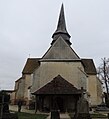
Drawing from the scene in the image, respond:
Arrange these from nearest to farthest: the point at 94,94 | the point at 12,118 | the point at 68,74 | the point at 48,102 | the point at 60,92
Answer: the point at 12,118 → the point at 60,92 → the point at 48,102 → the point at 68,74 → the point at 94,94

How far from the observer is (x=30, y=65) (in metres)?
46.8

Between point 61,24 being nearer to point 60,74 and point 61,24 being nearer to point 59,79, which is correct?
point 60,74

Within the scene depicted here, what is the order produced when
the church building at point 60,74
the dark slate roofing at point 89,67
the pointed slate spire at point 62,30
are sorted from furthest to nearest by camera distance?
the dark slate roofing at point 89,67, the pointed slate spire at point 62,30, the church building at point 60,74

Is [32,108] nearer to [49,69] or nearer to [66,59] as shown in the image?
[49,69]

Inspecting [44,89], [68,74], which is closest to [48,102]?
[44,89]

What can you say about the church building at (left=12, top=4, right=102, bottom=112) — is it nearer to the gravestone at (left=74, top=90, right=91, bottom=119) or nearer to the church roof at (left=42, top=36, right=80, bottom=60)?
the church roof at (left=42, top=36, right=80, bottom=60)

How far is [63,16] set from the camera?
152 ft

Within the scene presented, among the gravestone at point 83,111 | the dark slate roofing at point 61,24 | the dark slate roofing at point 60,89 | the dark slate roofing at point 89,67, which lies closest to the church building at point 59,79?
the dark slate roofing at point 60,89

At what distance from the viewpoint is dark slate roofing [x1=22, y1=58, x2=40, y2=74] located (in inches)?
1773

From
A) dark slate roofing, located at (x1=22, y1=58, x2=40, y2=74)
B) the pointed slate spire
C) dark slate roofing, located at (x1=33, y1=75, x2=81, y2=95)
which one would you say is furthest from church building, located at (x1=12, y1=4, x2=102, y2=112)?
dark slate roofing, located at (x1=22, y1=58, x2=40, y2=74)

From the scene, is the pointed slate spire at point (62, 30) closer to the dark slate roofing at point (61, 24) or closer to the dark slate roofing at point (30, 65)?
the dark slate roofing at point (61, 24)

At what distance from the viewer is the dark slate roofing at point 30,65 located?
45.0 m

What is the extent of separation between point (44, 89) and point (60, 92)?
2.30m

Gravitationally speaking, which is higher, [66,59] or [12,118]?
[66,59]
